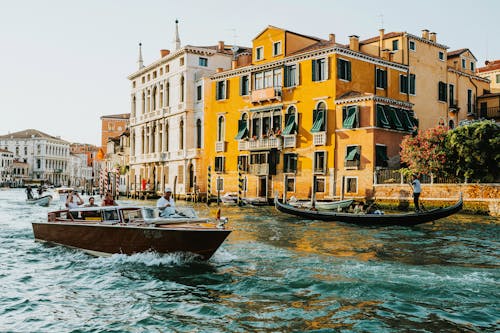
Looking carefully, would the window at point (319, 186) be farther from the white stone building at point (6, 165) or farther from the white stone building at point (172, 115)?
the white stone building at point (6, 165)

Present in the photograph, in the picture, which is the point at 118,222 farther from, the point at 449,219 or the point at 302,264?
the point at 449,219

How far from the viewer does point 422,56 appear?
93.6ft

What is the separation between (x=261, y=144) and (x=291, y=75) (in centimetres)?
393

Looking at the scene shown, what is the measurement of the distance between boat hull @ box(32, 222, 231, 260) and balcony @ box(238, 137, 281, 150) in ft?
55.7

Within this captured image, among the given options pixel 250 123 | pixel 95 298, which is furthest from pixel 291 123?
pixel 95 298

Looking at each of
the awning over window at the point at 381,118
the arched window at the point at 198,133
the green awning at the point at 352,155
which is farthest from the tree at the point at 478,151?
the arched window at the point at 198,133

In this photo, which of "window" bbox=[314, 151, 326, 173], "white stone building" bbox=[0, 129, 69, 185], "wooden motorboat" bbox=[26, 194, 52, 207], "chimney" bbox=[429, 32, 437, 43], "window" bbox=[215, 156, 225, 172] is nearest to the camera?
"window" bbox=[314, 151, 326, 173]

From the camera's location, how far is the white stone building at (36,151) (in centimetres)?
9519

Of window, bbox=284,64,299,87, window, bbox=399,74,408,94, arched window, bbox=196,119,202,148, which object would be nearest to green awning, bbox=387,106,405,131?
window, bbox=399,74,408,94

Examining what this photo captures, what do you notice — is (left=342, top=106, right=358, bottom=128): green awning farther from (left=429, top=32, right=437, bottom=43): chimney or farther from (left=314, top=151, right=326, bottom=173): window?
(left=429, top=32, right=437, bottom=43): chimney

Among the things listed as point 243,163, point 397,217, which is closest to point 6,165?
point 243,163

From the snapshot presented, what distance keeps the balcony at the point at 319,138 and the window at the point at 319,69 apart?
268 centimetres

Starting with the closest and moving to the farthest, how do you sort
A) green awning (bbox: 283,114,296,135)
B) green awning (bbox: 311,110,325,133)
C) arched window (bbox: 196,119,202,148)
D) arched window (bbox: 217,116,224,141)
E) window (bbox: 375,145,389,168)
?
window (bbox: 375,145,389,168) < green awning (bbox: 311,110,325,133) < green awning (bbox: 283,114,296,135) < arched window (bbox: 217,116,224,141) < arched window (bbox: 196,119,202,148)

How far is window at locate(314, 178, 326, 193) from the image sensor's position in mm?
24997
